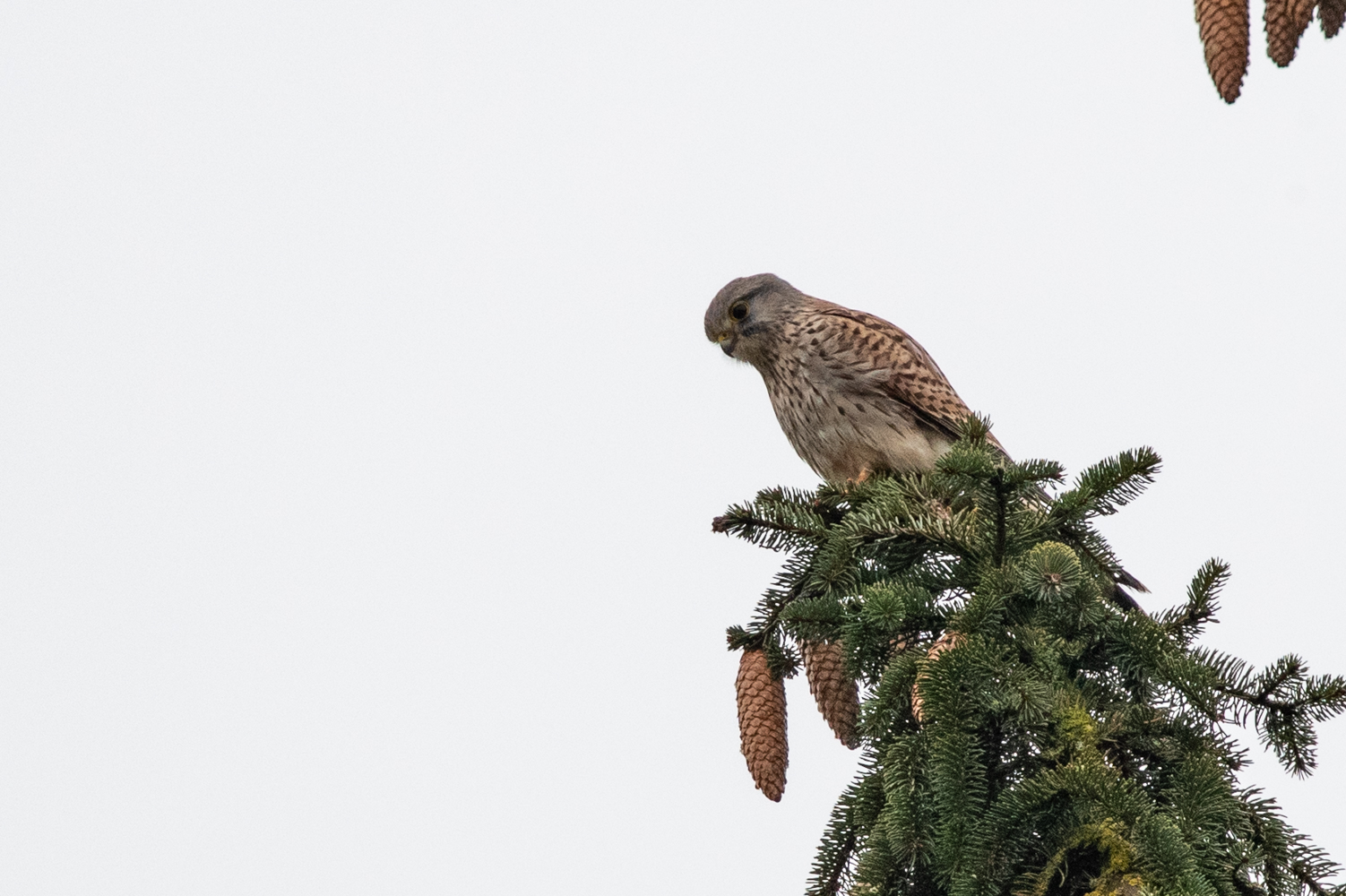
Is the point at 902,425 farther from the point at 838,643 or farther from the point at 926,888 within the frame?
the point at 926,888

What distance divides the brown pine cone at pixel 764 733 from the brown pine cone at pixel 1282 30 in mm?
1693

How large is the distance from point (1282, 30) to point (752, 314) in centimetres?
422

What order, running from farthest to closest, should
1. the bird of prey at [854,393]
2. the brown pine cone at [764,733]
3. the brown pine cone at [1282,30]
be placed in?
the bird of prey at [854,393]
the brown pine cone at [764,733]
the brown pine cone at [1282,30]

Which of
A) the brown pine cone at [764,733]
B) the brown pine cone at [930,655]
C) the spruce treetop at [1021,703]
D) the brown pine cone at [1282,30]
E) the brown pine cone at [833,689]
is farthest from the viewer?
the brown pine cone at [833,689]

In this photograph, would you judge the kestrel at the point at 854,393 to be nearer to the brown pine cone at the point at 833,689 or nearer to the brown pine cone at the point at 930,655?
the brown pine cone at the point at 833,689

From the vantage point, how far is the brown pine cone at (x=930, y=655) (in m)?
2.85

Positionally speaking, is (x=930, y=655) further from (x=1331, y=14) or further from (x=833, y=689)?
(x=1331, y=14)

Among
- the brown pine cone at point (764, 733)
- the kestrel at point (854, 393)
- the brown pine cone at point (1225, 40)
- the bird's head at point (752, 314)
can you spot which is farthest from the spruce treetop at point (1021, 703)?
the bird's head at point (752, 314)

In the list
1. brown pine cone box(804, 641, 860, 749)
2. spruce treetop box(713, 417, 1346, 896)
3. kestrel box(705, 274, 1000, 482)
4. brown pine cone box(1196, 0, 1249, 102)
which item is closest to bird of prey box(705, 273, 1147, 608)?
kestrel box(705, 274, 1000, 482)

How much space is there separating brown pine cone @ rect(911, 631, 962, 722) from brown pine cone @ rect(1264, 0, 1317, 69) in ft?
4.11

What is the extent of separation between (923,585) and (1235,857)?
88 centimetres

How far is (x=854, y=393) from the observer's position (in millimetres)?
5863

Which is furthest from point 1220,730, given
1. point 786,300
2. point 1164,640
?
point 786,300

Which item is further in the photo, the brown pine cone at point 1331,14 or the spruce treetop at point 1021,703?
the spruce treetop at point 1021,703
